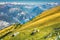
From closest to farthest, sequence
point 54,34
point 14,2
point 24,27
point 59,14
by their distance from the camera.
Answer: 1. point 54,34
2. point 24,27
3. point 59,14
4. point 14,2

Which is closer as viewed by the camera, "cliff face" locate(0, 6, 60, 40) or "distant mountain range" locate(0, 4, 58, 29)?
"cliff face" locate(0, 6, 60, 40)

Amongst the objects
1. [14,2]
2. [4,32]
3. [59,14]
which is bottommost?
[4,32]

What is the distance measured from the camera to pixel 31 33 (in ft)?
74.4

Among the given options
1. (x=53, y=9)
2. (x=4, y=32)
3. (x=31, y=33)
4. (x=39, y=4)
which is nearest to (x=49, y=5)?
(x=53, y=9)

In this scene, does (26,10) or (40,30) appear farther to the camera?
(26,10)

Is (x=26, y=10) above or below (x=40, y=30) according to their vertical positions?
above

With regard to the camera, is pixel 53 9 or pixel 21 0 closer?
pixel 53 9

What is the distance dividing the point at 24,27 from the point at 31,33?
139cm

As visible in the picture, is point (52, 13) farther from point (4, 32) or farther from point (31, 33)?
point (4, 32)

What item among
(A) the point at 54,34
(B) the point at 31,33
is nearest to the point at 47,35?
(A) the point at 54,34

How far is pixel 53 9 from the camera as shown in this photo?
25297mm

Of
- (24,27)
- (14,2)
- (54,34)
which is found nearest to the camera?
(54,34)

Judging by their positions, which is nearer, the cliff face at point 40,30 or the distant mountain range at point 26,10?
the cliff face at point 40,30

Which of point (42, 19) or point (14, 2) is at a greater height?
point (14, 2)
